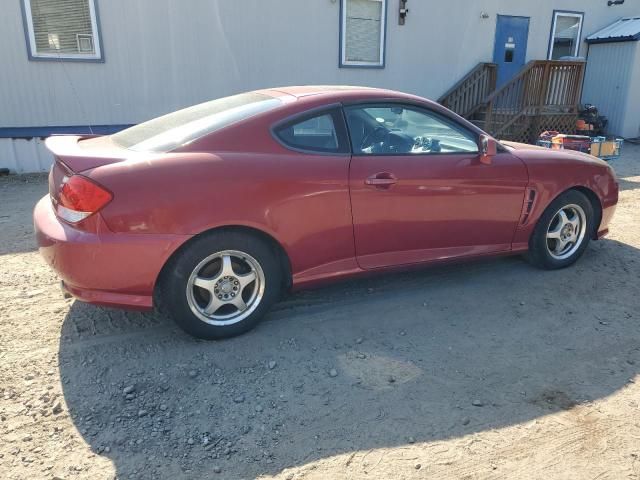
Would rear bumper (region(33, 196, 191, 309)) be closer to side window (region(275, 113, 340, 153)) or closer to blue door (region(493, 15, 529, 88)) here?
side window (region(275, 113, 340, 153))

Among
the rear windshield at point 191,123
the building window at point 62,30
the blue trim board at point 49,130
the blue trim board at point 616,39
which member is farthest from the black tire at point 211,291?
the blue trim board at point 616,39

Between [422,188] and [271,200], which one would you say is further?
[422,188]

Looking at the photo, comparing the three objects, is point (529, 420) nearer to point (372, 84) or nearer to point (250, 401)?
point (250, 401)

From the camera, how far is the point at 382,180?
3.50m

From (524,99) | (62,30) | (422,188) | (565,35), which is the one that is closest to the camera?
(422,188)

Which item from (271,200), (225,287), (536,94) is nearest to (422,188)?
(271,200)

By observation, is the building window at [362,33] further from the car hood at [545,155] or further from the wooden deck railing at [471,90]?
the car hood at [545,155]

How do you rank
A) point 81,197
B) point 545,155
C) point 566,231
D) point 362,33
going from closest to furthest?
point 81,197 < point 545,155 < point 566,231 < point 362,33

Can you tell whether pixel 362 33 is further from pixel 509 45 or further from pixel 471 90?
pixel 509 45

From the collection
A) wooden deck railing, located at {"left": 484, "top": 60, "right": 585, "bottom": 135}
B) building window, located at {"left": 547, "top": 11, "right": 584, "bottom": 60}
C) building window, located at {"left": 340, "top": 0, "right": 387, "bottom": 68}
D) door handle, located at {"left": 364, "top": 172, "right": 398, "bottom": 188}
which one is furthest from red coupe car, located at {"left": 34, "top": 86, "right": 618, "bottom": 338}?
building window, located at {"left": 547, "top": 11, "right": 584, "bottom": 60}

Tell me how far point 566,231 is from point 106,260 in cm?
366

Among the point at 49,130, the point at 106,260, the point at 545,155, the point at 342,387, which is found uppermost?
the point at 545,155

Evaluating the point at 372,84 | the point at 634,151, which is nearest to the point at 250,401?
the point at 372,84

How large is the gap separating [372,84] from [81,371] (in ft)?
30.0
